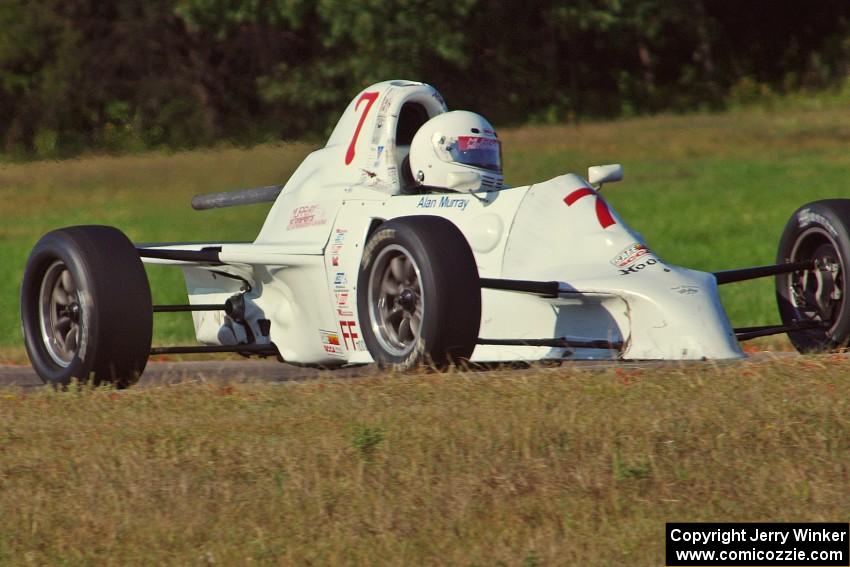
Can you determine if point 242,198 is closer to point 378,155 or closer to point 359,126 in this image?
point 359,126

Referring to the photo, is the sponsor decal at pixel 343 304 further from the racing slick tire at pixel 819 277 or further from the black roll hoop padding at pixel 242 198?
the racing slick tire at pixel 819 277

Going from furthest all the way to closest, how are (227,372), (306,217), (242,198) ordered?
(227,372) → (242,198) → (306,217)

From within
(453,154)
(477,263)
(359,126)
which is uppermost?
(359,126)

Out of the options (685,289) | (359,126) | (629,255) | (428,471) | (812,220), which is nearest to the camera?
(428,471)

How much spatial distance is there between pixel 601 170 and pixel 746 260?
33.6ft

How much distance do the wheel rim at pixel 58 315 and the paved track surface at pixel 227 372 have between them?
0.88 meters

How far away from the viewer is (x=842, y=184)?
2456 cm

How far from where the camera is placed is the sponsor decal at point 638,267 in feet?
26.9

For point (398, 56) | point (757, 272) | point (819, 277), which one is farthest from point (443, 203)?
point (398, 56)

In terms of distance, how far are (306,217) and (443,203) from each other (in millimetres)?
1093

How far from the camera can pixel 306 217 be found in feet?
31.9

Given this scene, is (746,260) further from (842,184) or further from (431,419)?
(431,419)

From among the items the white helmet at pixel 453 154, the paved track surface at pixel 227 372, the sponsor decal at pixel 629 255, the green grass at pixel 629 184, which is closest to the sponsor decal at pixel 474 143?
the white helmet at pixel 453 154

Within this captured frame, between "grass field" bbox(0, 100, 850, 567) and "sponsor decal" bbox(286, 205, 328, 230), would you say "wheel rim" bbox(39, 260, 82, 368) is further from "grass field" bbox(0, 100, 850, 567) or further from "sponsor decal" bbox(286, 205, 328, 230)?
"sponsor decal" bbox(286, 205, 328, 230)
